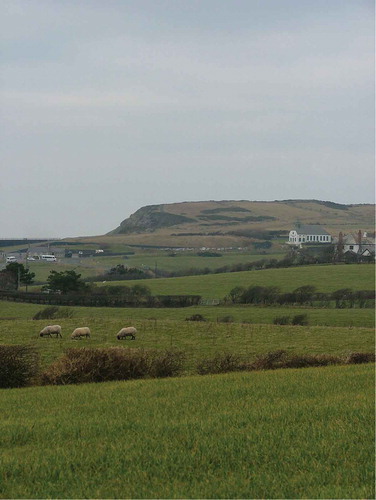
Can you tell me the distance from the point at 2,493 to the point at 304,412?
6.51 m

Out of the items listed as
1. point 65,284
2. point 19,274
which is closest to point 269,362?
point 65,284

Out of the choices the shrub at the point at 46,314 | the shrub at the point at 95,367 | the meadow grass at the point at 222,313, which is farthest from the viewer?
the shrub at the point at 46,314

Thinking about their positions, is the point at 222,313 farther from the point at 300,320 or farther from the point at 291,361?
the point at 291,361

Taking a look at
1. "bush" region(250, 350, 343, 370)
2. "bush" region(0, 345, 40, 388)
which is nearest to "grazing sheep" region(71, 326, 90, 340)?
"bush" region(250, 350, 343, 370)

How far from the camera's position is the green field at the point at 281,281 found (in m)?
88.7

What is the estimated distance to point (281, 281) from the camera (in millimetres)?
95375

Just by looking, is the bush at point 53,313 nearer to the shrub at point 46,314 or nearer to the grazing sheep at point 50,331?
the shrub at point 46,314

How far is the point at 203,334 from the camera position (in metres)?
43.4

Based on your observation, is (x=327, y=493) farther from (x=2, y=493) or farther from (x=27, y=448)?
(x=27, y=448)

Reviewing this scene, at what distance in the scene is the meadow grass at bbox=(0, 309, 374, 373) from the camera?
36.4 meters

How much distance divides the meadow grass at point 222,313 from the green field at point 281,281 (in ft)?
49.6

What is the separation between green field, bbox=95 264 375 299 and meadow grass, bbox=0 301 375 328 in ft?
49.6

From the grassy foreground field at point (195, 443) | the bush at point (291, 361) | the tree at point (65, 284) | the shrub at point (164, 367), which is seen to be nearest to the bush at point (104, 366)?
the shrub at point (164, 367)

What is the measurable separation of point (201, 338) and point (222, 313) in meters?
26.0
